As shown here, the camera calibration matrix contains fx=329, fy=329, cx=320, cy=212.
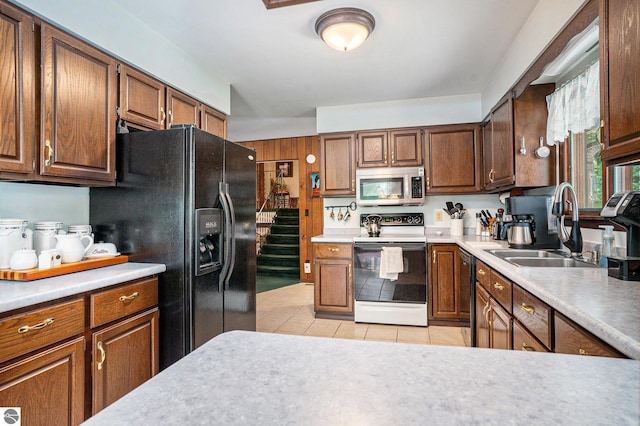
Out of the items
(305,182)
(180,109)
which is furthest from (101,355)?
→ (305,182)

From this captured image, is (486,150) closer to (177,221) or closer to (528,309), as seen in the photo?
(528,309)

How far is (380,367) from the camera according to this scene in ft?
1.96

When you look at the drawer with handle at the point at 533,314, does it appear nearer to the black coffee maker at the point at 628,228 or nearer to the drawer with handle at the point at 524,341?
the drawer with handle at the point at 524,341

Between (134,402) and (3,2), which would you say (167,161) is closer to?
(3,2)

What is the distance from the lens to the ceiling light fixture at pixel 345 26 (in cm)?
219

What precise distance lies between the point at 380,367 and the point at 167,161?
1.90 m

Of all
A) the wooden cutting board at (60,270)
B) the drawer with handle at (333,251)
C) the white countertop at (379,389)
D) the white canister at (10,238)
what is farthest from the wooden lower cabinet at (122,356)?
the drawer with handle at (333,251)

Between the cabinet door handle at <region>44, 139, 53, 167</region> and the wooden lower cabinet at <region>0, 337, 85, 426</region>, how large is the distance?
95 cm

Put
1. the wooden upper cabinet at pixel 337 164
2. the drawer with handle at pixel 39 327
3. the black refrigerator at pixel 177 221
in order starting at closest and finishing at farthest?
the drawer with handle at pixel 39 327, the black refrigerator at pixel 177 221, the wooden upper cabinet at pixel 337 164

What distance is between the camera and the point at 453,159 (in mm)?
3770

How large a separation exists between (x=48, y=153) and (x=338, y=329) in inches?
108

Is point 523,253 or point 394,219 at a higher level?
point 394,219

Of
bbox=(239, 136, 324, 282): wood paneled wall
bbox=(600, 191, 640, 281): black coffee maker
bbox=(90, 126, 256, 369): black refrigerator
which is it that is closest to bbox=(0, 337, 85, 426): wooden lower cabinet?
bbox=(90, 126, 256, 369): black refrigerator

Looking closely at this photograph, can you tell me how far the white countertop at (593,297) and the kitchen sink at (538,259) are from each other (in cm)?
27
